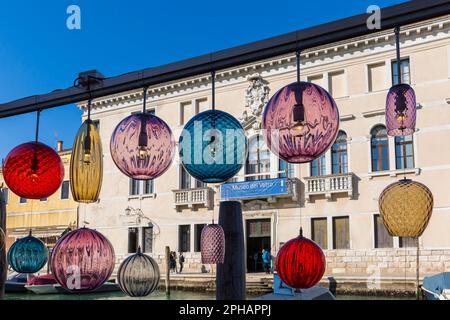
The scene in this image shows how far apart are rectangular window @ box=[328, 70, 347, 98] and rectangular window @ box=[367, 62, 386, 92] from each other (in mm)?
801

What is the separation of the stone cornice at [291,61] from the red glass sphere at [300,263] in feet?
33.5

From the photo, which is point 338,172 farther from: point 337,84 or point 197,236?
point 197,236

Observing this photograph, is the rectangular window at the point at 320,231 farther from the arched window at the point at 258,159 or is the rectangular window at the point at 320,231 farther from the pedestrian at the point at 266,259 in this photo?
the arched window at the point at 258,159

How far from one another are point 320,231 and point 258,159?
3.26 m

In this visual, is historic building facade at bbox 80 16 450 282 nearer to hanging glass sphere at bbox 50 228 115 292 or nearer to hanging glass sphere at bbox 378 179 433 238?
hanging glass sphere at bbox 378 179 433 238

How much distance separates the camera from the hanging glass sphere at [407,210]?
2.72m

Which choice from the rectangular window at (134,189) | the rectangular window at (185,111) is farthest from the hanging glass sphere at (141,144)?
the rectangular window at (134,189)

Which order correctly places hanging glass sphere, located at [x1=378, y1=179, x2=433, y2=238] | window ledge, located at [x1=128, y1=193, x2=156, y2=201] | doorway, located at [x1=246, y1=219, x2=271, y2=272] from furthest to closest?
window ledge, located at [x1=128, y1=193, x2=156, y2=201] < doorway, located at [x1=246, y1=219, x2=271, y2=272] < hanging glass sphere, located at [x1=378, y1=179, x2=433, y2=238]

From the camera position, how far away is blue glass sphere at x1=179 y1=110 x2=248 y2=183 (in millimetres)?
2482

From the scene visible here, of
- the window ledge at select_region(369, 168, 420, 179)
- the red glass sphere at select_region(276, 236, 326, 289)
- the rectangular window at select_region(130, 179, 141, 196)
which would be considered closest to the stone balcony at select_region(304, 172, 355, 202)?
the window ledge at select_region(369, 168, 420, 179)

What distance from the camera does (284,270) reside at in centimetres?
259

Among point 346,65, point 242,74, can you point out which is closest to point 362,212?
point 346,65

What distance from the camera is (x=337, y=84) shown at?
52.5 feet

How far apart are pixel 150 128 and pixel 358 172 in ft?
43.6
